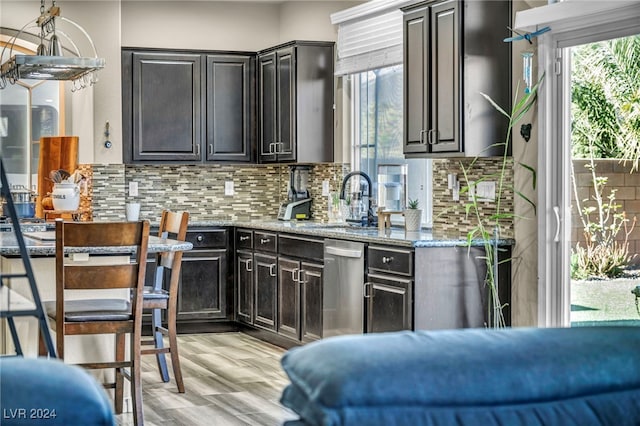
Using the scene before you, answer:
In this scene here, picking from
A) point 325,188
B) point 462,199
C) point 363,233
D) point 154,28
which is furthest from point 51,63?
point 325,188

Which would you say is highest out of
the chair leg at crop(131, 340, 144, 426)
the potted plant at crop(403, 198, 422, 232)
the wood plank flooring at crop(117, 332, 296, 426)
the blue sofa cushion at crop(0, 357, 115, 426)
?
the potted plant at crop(403, 198, 422, 232)

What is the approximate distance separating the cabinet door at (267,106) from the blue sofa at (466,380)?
6069mm

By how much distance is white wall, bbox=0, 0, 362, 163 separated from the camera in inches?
289

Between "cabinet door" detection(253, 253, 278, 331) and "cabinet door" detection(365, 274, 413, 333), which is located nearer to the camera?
"cabinet door" detection(365, 274, 413, 333)

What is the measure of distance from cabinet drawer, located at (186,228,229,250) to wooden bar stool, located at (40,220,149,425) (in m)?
2.84

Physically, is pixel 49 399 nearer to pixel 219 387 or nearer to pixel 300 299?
pixel 219 387

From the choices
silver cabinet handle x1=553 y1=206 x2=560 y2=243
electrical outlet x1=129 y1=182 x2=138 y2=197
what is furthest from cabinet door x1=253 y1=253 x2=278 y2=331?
silver cabinet handle x1=553 y1=206 x2=560 y2=243

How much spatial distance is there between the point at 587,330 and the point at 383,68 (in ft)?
16.5

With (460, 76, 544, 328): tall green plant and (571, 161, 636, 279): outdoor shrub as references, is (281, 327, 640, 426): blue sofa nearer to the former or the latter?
(571, 161, 636, 279): outdoor shrub

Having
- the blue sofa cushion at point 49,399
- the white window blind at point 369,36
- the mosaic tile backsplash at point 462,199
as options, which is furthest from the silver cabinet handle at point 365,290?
the blue sofa cushion at point 49,399

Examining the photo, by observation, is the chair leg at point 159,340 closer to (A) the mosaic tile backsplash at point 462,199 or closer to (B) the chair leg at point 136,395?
(B) the chair leg at point 136,395

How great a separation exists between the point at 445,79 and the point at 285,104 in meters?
2.39

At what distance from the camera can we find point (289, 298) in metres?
6.54

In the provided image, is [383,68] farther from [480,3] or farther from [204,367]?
[204,367]
